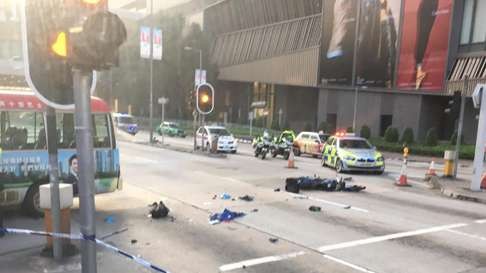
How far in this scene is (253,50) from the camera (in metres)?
57.1

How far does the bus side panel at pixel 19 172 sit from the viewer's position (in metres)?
8.88

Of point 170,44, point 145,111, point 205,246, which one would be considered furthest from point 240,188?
point 145,111

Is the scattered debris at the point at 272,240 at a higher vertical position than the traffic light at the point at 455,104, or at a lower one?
lower

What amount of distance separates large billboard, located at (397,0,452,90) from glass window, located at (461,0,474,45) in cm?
111

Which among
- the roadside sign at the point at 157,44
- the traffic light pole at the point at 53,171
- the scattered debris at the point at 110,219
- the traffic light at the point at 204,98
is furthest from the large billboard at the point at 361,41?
the traffic light pole at the point at 53,171

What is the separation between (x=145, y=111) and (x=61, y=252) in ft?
228

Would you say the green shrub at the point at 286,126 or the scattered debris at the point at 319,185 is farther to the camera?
the green shrub at the point at 286,126

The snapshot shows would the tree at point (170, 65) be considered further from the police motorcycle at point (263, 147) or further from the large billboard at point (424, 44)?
the police motorcycle at point (263, 147)

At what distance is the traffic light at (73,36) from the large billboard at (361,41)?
127ft

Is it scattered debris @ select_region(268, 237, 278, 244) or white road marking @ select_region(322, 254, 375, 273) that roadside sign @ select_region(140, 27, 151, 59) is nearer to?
scattered debris @ select_region(268, 237, 278, 244)

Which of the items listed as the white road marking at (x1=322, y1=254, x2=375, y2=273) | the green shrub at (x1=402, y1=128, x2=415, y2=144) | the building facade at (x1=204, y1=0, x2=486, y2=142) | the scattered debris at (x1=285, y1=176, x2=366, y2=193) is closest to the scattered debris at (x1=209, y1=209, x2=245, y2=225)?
the white road marking at (x1=322, y1=254, x2=375, y2=273)

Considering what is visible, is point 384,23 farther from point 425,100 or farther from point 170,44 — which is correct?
point 170,44

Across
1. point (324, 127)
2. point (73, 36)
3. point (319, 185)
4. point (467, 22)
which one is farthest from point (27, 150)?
point (324, 127)

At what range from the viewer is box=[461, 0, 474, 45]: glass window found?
34.8m
